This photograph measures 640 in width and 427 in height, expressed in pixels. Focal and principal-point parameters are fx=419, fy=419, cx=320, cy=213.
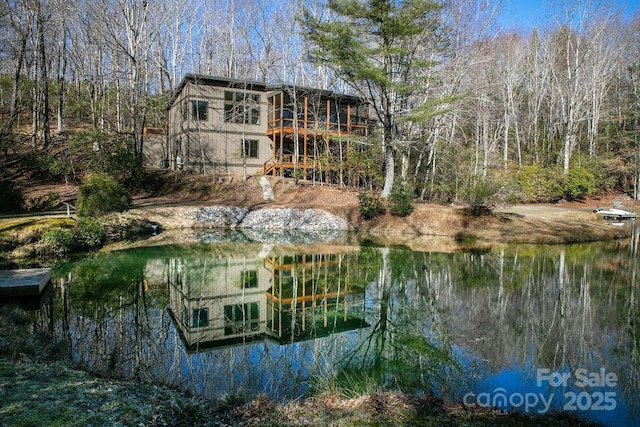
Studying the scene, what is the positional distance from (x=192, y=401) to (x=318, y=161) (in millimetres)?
21676

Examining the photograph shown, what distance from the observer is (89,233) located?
1490 centimetres

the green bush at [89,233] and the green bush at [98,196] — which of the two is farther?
the green bush at [98,196]

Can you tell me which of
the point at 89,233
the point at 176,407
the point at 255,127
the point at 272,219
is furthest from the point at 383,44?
the point at 176,407

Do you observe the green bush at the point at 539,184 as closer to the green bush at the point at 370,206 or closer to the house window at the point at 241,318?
the green bush at the point at 370,206

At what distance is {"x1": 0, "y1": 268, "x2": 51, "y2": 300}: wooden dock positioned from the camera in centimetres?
836

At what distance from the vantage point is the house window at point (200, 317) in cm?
768

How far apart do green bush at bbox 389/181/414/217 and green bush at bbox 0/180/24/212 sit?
55.2ft

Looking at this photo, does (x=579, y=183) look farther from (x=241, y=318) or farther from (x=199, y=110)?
(x=241, y=318)

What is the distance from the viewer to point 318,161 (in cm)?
2542

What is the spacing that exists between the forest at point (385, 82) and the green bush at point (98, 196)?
4.58 meters

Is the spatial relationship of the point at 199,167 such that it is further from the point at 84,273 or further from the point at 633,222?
the point at 633,222

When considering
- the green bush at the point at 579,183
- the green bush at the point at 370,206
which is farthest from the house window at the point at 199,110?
the green bush at the point at 579,183

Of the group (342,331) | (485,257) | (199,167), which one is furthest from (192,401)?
(199,167)

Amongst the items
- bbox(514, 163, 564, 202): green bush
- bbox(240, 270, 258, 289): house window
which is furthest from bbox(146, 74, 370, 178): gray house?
bbox(240, 270, 258, 289): house window
